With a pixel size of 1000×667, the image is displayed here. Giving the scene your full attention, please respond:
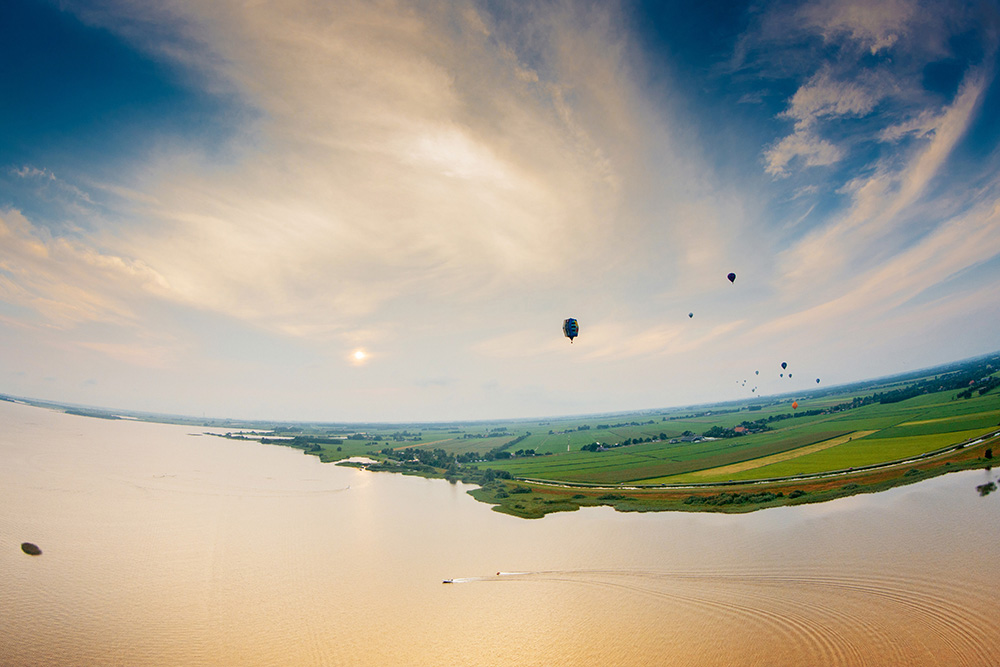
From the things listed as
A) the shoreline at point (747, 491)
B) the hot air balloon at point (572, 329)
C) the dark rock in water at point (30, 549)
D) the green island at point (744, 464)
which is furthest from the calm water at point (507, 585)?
the hot air balloon at point (572, 329)

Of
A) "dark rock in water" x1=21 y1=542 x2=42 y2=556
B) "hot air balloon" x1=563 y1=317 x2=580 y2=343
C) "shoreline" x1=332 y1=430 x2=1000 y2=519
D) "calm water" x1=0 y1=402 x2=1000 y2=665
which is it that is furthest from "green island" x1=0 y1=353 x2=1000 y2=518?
"dark rock in water" x1=21 y1=542 x2=42 y2=556

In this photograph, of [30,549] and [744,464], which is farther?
[744,464]

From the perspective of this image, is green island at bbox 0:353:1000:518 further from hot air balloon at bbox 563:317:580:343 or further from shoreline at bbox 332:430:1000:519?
hot air balloon at bbox 563:317:580:343

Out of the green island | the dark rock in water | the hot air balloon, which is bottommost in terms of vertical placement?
the green island

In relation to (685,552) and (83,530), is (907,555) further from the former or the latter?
(83,530)

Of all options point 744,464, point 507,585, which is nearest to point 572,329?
point 507,585

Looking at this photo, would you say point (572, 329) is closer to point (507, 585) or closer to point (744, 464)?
point (507, 585)

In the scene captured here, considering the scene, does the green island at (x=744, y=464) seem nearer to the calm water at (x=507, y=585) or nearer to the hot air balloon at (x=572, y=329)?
the calm water at (x=507, y=585)
